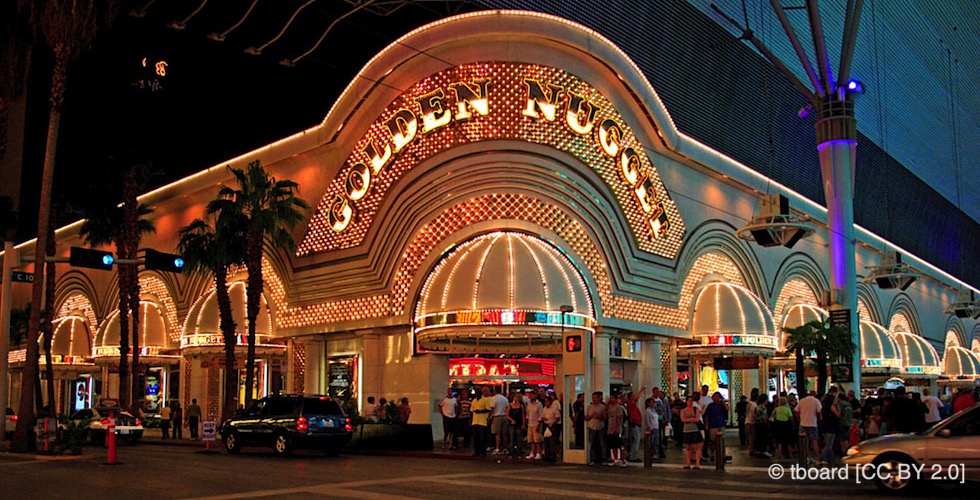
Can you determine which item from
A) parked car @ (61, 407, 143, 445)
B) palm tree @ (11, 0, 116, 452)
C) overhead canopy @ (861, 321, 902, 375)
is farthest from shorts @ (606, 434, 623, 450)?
overhead canopy @ (861, 321, 902, 375)

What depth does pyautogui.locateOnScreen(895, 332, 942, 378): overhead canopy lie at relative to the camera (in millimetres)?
57438

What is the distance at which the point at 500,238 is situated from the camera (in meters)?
30.4

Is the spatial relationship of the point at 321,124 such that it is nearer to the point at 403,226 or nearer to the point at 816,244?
the point at 403,226

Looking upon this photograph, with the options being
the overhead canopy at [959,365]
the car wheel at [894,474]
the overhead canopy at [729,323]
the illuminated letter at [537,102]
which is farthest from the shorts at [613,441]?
the overhead canopy at [959,365]

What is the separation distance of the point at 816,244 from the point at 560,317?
81.3 feet

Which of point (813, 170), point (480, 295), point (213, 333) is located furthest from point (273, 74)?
point (813, 170)

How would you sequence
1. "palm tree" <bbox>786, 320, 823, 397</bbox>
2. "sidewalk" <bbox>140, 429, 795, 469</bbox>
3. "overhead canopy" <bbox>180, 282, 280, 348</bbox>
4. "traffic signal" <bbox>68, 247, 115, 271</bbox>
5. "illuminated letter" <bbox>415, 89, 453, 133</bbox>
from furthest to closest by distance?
"overhead canopy" <bbox>180, 282, 280, 348</bbox> → "palm tree" <bbox>786, 320, 823, 397</bbox> → "illuminated letter" <bbox>415, 89, 453, 133</bbox> → "traffic signal" <bbox>68, 247, 115, 271</bbox> → "sidewalk" <bbox>140, 429, 795, 469</bbox>

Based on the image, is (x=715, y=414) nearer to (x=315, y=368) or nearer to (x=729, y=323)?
(x=729, y=323)

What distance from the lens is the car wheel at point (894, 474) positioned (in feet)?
51.2

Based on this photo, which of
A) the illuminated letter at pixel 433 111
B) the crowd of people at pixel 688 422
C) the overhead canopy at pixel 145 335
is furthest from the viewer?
the overhead canopy at pixel 145 335

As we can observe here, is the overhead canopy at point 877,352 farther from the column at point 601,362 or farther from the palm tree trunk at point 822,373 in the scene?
the column at point 601,362

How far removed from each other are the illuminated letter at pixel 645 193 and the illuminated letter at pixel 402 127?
8.20 metres

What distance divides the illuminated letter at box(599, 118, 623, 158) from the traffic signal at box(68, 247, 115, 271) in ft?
53.0

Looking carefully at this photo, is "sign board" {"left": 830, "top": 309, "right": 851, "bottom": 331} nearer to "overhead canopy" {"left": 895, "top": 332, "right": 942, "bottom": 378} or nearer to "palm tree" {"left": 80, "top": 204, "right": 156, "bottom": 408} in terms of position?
"overhead canopy" {"left": 895, "top": 332, "right": 942, "bottom": 378}
